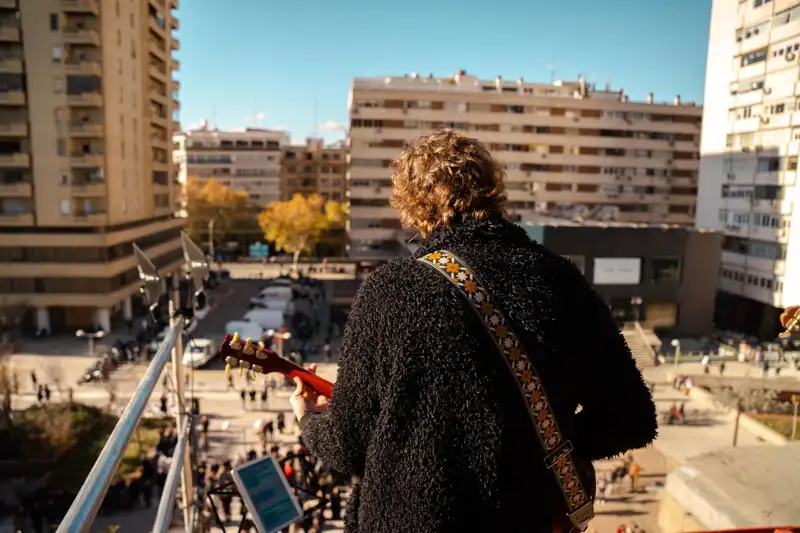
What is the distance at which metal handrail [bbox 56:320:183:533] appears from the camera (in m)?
1.20

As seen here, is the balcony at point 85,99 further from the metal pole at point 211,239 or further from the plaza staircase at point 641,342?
the plaza staircase at point 641,342

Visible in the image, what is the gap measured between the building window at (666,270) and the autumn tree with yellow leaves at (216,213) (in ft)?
105

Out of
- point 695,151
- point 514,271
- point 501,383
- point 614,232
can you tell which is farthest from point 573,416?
point 695,151

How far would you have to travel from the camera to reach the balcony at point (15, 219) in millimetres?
24656

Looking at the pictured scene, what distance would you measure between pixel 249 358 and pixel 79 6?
2709 centimetres

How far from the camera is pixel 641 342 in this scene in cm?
2464

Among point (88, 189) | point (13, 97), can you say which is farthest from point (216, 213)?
point (13, 97)

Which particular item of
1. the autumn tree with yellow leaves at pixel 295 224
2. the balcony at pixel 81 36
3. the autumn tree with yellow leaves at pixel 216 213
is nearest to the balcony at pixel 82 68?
the balcony at pixel 81 36

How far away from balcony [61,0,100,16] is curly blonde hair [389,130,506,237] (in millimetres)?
27658

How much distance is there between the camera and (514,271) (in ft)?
5.05

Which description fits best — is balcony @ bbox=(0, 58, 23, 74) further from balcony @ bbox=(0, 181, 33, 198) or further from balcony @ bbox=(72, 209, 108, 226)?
balcony @ bbox=(72, 209, 108, 226)

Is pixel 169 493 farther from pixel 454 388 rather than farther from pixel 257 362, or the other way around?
pixel 454 388

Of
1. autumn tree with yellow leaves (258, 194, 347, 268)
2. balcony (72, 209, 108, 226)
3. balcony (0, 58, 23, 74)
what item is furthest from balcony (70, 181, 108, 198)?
autumn tree with yellow leaves (258, 194, 347, 268)

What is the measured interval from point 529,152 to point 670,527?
29821 mm
